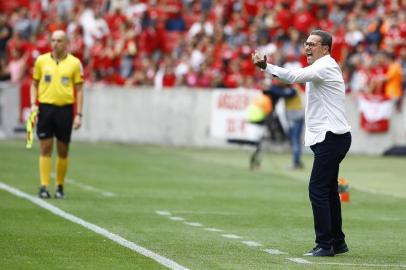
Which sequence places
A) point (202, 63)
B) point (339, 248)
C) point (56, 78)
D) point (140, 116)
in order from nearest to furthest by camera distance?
point (339, 248), point (56, 78), point (140, 116), point (202, 63)

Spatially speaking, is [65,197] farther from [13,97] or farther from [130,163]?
[13,97]

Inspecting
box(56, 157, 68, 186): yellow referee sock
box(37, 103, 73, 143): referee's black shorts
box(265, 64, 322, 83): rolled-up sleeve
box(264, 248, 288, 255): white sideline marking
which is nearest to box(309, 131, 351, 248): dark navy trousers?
box(264, 248, 288, 255): white sideline marking

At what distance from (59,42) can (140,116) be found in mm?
15084

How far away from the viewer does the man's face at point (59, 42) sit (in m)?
15.9

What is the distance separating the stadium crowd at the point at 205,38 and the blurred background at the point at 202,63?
35 mm

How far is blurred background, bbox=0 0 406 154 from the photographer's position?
28.8 metres

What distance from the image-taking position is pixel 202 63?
32.3 metres

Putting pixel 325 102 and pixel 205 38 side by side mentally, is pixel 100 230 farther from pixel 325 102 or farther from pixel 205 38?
pixel 205 38

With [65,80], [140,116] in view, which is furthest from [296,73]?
[140,116]

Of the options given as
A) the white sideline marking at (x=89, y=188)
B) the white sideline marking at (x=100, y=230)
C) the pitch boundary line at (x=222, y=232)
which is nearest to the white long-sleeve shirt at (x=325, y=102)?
the pitch boundary line at (x=222, y=232)

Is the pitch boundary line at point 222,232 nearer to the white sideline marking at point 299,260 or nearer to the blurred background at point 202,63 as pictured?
the white sideline marking at point 299,260

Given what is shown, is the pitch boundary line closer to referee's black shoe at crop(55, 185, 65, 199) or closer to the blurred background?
referee's black shoe at crop(55, 185, 65, 199)

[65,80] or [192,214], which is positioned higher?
[65,80]

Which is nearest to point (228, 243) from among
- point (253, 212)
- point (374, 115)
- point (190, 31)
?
point (253, 212)
